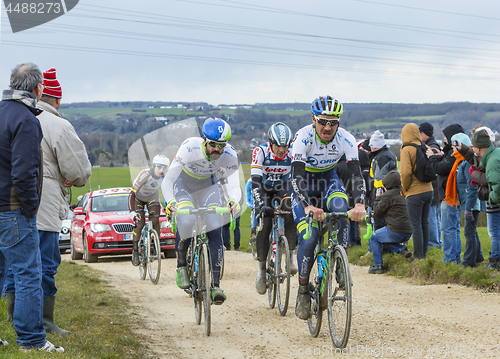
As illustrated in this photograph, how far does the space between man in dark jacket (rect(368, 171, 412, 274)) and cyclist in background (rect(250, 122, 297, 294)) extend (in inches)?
109

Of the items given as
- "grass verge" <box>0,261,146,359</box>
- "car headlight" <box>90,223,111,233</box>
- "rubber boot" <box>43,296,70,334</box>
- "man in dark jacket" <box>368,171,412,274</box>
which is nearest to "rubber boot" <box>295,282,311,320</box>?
"grass verge" <box>0,261,146,359</box>

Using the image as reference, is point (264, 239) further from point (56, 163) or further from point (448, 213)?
point (56, 163)

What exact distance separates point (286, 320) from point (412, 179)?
4408 mm

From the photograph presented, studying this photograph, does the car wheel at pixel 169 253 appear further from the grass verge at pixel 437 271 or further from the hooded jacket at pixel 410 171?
the hooded jacket at pixel 410 171

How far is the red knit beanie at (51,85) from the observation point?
19.5 ft

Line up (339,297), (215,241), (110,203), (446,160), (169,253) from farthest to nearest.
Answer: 1. (110,203)
2. (169,253)
3. (446,160)
4. (215,241)
5. (339,297)

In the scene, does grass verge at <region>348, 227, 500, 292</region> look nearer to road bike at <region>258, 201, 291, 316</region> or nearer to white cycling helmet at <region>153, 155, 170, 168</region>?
road bike at <region>258, 201, 291, 316</region>

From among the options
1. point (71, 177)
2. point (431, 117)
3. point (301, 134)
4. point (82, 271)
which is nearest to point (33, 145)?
point (71, 177)

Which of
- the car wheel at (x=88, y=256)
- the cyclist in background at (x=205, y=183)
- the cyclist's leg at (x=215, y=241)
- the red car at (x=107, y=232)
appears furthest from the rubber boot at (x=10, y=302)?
the car wheel at (x=88, y=256)

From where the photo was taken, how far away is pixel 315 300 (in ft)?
20.1

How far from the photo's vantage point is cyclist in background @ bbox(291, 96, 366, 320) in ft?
20.1

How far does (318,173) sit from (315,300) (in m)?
1.50

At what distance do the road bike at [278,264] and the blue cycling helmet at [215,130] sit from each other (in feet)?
5.44

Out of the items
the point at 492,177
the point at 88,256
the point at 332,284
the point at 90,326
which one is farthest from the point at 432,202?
the point at 88,256
